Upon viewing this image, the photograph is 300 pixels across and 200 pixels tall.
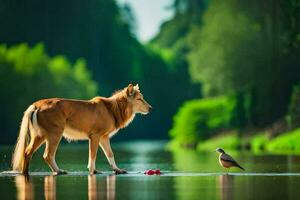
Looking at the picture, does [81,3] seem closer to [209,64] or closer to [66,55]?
[66,55]

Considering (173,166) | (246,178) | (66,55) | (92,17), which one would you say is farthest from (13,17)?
(246,178)

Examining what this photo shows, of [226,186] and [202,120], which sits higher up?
[202,120]

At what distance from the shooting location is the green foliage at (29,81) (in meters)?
72.1

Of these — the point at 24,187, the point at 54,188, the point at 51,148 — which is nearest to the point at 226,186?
the point at 54,188

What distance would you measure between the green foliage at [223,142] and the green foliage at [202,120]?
772 millimetres

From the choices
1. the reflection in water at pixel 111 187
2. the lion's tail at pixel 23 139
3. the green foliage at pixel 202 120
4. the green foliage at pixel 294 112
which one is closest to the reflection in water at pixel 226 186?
the reflection in water at pixel 111 187

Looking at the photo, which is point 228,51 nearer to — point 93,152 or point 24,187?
point 93,152

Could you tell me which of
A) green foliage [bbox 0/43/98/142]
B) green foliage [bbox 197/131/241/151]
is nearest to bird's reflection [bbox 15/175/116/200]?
green foliage [bbox 197/131/241/151]

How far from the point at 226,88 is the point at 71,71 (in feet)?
71.8

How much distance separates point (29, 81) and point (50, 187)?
53.5m

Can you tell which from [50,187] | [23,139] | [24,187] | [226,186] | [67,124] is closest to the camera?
[24,187]

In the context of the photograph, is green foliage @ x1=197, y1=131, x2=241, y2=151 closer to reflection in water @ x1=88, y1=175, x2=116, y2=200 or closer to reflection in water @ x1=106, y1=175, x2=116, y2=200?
reflection in water @ x1=106, y1=175, x2=116, y2=200

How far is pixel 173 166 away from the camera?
29984 millimetres

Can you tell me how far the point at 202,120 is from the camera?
63000mm
